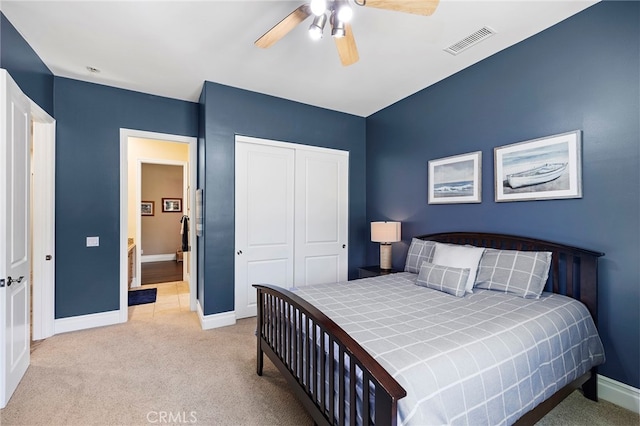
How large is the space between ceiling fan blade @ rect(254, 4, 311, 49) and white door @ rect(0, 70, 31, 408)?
1.81 metres

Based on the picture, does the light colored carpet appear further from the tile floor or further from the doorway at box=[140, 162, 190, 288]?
the doorway at box=[140, 162, 190, 288]

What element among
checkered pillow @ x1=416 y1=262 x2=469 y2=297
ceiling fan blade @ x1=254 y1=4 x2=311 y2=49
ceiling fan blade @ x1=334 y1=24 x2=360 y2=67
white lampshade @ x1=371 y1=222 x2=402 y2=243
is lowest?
checkered pillow @ x1=416 y1=262 x2=469 y2=297

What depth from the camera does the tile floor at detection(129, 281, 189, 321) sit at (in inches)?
148

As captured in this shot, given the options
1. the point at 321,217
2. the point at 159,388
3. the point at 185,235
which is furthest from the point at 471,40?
the point at 185,235

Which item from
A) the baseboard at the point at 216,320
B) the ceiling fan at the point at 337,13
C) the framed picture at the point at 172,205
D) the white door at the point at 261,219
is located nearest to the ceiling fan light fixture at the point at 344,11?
the ceiling fan at the point at 337,13

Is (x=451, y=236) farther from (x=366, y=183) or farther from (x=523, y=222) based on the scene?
(x=366, y=183)

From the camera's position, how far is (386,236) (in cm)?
362

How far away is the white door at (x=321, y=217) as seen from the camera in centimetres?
399

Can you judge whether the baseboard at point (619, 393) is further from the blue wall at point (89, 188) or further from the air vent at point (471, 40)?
the blue wall at point (89, 188)

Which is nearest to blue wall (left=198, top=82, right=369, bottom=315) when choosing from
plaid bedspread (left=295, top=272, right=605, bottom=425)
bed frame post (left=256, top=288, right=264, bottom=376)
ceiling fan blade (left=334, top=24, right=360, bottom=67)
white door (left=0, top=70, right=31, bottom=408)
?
bed frame post (left=256, top=288, right=264, bottom=376)

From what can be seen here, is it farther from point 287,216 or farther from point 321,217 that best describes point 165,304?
point 321,217

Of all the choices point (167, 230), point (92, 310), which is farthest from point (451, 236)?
point (167, 230)

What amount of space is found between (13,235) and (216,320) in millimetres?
1973

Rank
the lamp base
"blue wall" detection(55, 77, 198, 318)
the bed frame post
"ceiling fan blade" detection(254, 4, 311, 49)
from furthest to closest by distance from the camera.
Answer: the lamp base
"blue wall" detection(55, 77, 198, 318)
the bed frame post
"ceiling fan blade" detection(254, 4, 311, 49)
